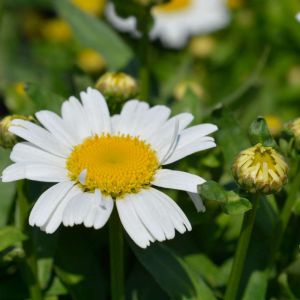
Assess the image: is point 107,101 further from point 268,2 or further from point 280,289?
point 268,2

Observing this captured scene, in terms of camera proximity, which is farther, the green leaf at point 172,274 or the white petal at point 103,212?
the green leaf at point 172,274

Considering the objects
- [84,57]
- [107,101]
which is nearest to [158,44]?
[84,57]

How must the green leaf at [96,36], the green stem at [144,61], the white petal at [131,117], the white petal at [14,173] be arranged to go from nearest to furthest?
the white petal at [14,173] → the white petal at [131,117] → the green stem at [144,61] → the green leaf at [96,36]

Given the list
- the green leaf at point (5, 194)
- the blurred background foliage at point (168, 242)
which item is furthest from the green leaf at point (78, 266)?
the green leaf at point (5, 194)

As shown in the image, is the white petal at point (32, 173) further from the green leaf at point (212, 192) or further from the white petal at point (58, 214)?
the green leaf at point (212, 192)

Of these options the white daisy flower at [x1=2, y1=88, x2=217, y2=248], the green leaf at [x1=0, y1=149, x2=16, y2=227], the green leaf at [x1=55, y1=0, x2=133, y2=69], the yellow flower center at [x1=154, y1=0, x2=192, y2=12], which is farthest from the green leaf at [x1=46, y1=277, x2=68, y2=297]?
the yellow flower center at [x1=154, y1=0, x2=192, y2=12]

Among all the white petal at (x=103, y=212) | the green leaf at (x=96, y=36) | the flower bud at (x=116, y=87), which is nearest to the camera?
the white petal at (x=103, y=212)
